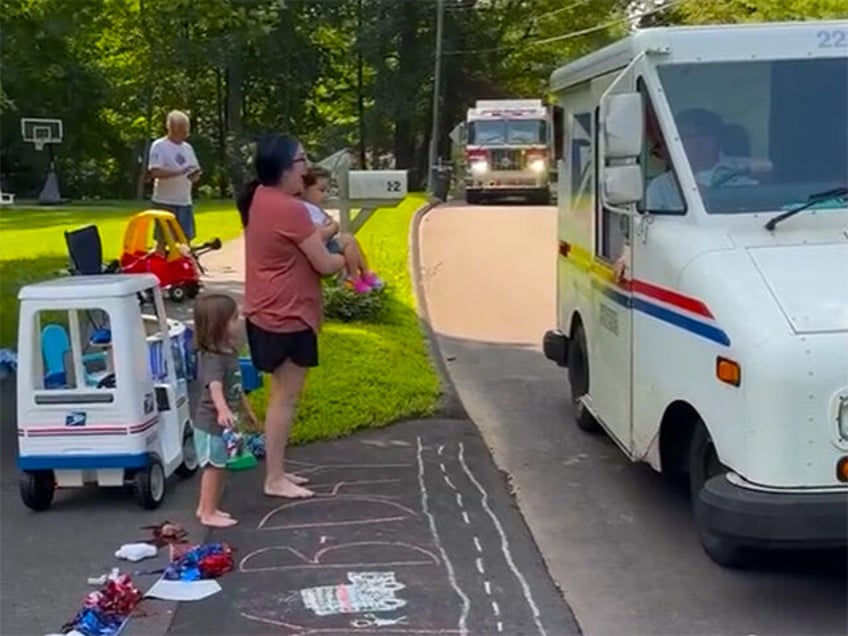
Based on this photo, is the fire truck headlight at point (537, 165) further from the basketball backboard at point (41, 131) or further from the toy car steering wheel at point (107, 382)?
the toy car steering wheel at point (107, 382)

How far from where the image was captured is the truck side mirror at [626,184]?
6020 millimetres

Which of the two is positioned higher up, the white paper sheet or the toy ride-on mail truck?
the toy ride-on mail truck

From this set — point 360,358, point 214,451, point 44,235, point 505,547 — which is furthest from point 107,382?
point 44,235

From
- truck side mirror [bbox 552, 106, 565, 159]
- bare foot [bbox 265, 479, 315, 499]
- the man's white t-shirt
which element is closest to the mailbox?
the man's white t-shirt

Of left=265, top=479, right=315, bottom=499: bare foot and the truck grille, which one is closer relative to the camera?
left=265, top=479, right=315, bottom=499: bare foot

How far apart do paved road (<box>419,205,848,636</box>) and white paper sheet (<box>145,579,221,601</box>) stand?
58.2 inches

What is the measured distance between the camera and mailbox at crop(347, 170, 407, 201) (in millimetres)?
11336

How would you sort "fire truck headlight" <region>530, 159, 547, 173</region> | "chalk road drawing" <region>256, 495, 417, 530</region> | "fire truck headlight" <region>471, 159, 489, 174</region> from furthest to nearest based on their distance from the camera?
"fire truck headlight" <region>471, 159, 489, 174</region>
"fire truck headlight" <region>530, 159, 547, 173</region>
"chalk road drawing" <region>256, 495, 417, 530</region>

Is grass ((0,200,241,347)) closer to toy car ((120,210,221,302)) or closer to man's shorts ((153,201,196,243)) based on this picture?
toy car ((120,210,221,302))

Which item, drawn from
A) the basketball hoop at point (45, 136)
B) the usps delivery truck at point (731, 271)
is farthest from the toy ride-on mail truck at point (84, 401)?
the basketball hoop at point (45, 136)

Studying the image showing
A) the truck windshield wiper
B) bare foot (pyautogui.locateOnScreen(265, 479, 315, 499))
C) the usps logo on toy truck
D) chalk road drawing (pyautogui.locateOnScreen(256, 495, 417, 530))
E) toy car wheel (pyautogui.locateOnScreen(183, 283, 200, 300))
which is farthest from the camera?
toy car wheel (pyautogui.locateOnScreen(183, 283, 200, 300))

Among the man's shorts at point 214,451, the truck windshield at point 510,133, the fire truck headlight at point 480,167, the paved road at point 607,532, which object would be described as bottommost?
the paved road at point 607,532

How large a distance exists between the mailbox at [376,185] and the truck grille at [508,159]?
2460cm

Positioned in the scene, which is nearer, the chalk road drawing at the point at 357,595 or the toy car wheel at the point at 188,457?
the chalk road drawing at the point at 357,595
